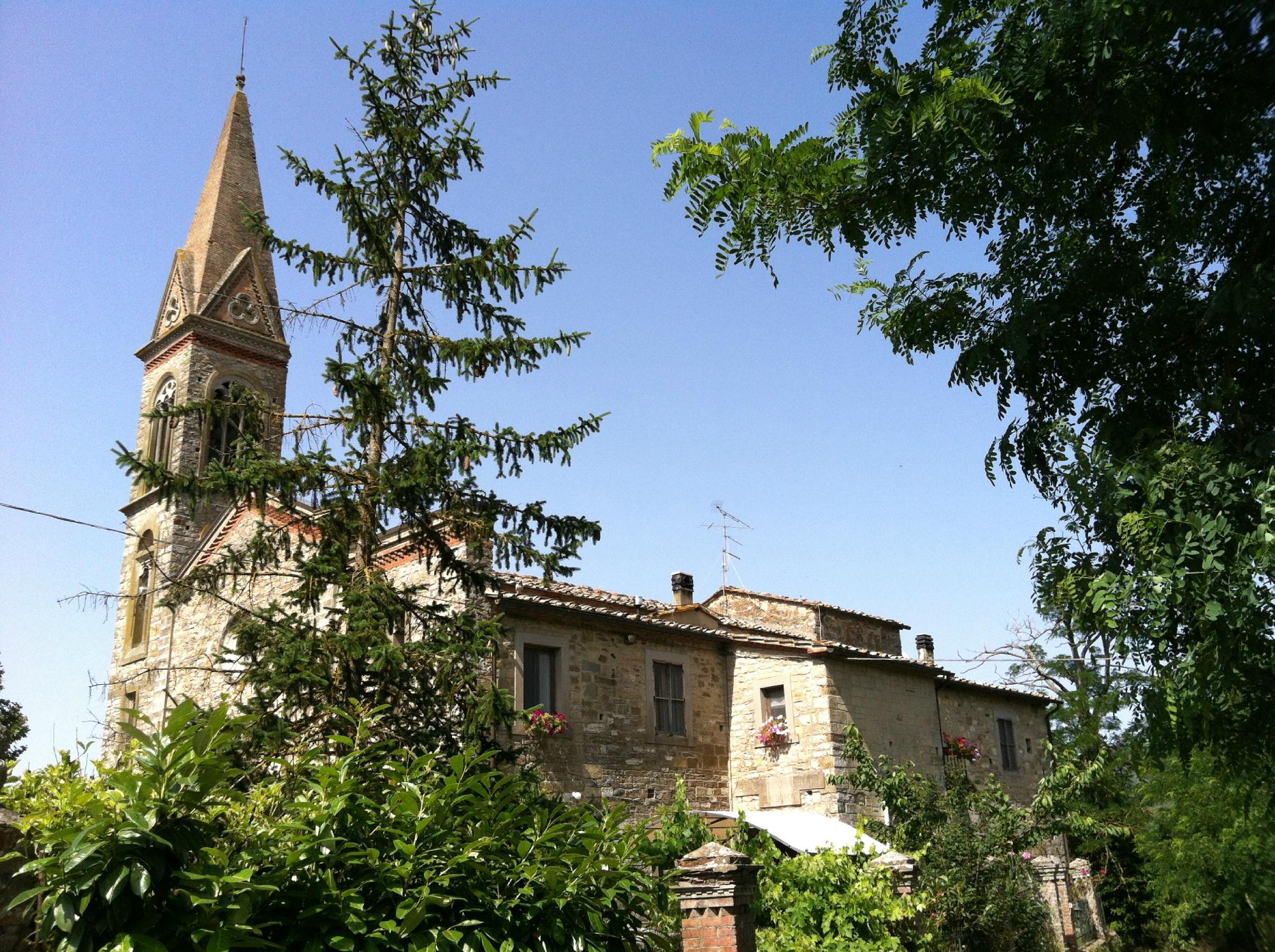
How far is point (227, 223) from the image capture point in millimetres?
29656

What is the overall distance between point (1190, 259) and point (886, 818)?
1293cm

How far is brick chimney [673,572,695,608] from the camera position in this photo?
21656mm

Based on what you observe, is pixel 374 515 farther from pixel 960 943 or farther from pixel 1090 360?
pixel 960 943

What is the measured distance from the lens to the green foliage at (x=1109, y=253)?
16.0 feet

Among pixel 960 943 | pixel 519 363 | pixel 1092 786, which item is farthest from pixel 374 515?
pixel 1092 786

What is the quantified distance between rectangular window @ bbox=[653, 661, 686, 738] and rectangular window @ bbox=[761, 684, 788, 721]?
1.41m

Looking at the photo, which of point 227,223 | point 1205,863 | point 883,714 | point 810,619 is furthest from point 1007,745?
point 227,223

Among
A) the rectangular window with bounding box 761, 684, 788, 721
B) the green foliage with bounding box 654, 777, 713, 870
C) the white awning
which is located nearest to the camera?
the green foliage with bounding box 654, 777, 713, 870

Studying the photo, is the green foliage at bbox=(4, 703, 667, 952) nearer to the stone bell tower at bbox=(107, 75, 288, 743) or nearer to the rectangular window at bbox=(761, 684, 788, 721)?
the rectangular window at bbox=(761, 684, 788, 721)

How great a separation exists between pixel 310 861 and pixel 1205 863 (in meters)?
17.0

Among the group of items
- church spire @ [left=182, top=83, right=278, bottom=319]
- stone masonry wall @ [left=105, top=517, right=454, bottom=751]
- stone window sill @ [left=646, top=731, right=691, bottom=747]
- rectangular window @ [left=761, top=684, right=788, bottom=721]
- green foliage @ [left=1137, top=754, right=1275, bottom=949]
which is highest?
church spire @ [left=182, top=83, right=278, bottom=319]

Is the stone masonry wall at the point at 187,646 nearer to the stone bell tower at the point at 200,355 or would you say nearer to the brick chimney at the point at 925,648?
the stone bell tower at the point at 200,355

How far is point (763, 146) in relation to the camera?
496 cm

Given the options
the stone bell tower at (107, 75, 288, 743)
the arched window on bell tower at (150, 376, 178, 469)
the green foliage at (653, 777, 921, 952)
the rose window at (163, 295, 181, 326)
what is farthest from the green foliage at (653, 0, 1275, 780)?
the rose window at (163, 295, 181, 326)
